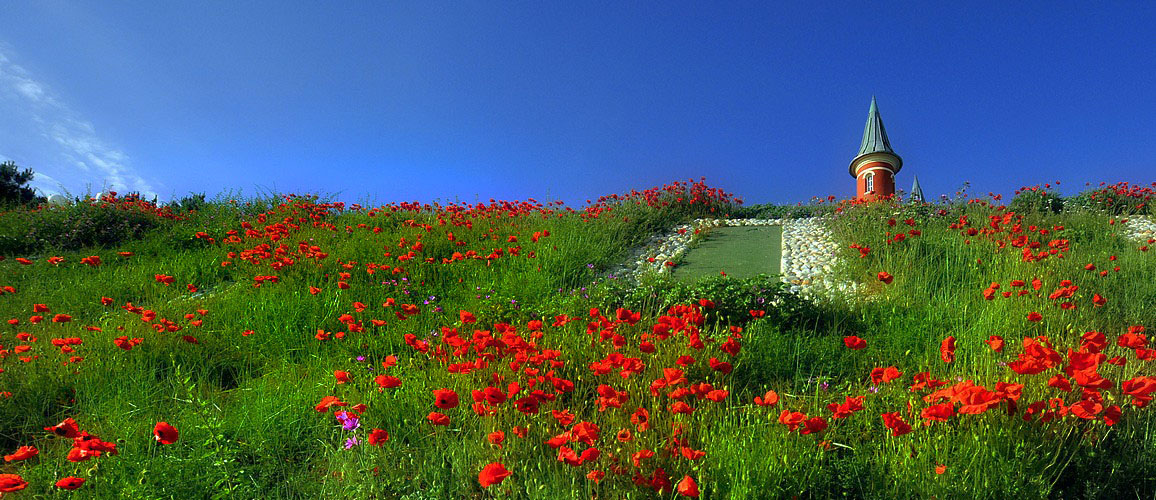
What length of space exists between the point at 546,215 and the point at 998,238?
5780 mm

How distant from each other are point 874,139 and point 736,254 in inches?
667

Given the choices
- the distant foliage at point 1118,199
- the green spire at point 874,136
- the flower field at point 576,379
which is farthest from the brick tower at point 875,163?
the flower field at point 576,379

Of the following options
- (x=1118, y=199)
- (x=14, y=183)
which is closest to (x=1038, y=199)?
(x=1118, y=199)

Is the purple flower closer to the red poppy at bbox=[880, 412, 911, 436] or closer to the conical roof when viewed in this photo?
the red poppy at bbox=[880, 412, 911, 436]

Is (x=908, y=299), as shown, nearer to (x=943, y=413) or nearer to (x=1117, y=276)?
(x=1117, y=276)

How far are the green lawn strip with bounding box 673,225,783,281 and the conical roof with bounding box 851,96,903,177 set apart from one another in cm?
1380

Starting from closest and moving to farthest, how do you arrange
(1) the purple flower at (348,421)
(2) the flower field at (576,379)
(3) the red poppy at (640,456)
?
(3) the red poppy at (640,456) → (2) the flower field at (576,379) → (1) the purple flower at (348,421)

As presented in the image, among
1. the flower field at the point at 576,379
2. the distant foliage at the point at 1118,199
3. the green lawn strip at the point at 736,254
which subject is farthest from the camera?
the distant foliage at the point at 1118,199

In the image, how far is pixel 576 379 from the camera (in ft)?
9.63

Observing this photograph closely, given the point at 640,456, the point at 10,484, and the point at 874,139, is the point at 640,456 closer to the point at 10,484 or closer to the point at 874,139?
the point at 10,484

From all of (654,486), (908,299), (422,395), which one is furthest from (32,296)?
(908,299)

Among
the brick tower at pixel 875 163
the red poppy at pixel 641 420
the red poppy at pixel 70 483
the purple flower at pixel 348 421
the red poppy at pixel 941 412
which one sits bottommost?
the red poppy at pixel 70 483

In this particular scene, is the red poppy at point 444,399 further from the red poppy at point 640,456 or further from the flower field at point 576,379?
the red poppy at point 640,456

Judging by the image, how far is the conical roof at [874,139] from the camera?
20.8 metres
